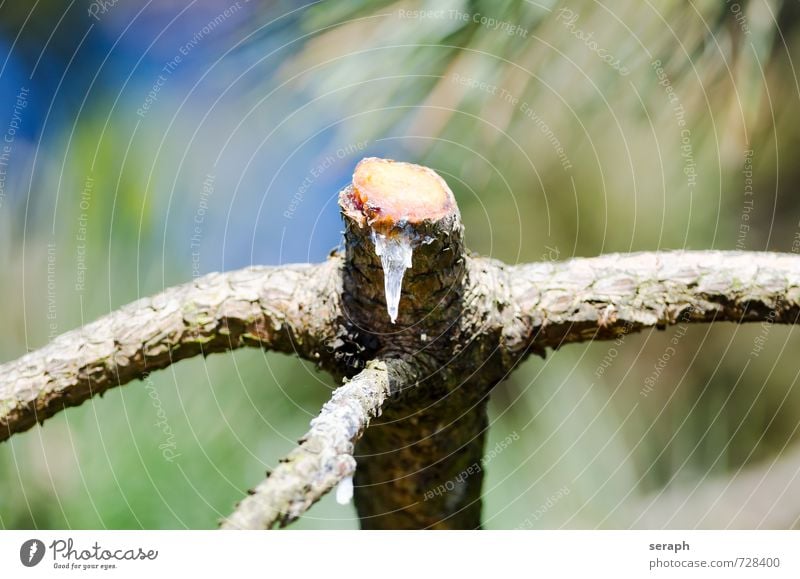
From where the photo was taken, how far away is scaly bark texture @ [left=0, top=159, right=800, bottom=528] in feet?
1.65

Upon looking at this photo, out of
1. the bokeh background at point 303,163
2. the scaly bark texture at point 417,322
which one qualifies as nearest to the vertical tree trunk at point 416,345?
the scaly bark texture at point 417,322

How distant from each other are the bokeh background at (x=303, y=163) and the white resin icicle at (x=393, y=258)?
20cm

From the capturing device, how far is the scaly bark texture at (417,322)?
1.65 ft

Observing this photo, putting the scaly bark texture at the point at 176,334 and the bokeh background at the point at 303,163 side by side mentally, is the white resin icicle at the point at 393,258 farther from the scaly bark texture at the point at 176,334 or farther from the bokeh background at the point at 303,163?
the bokeh background at the point at 303,163

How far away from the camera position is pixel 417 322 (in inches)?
20.0

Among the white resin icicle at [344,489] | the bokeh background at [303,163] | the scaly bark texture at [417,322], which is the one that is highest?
the bokeh background at [303,163]

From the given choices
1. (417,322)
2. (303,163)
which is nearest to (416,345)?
(417,322)

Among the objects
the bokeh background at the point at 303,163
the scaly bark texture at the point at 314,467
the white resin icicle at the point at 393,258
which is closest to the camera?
the scaly bark texture at the point at 314,467

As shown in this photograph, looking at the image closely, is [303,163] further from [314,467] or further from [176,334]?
[314,467]

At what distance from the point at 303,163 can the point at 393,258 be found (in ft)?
1.03

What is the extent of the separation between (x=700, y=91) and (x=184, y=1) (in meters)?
0.49
